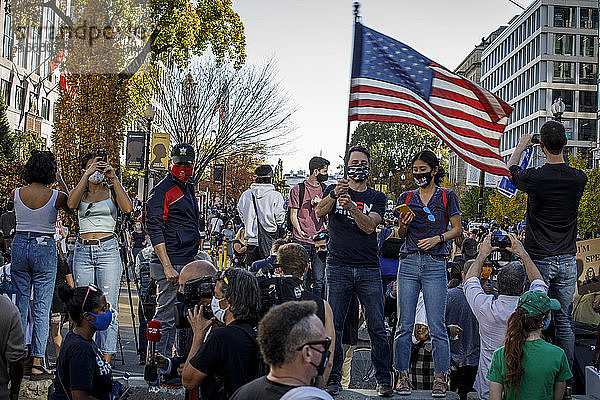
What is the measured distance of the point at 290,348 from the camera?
292cm

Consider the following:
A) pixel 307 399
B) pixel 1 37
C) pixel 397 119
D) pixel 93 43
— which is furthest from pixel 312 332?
pixel 1 37

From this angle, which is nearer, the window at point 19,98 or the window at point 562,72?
the window at point 19,98

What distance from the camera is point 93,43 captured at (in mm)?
22422

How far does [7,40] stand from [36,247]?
37.0 metres

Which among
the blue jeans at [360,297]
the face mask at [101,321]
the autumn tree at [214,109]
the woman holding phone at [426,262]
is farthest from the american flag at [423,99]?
the autumn tree at [214,109]

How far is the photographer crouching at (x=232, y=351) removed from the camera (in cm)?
392

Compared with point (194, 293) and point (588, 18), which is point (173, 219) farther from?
point (588, 18)

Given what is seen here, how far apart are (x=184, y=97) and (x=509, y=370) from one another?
24.7 metres

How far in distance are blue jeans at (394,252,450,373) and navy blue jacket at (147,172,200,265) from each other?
2037 mm

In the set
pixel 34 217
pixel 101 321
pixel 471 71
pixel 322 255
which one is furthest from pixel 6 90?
pixel 471 71

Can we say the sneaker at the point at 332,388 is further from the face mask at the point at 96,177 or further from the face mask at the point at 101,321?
the face mask at the point at 96,177

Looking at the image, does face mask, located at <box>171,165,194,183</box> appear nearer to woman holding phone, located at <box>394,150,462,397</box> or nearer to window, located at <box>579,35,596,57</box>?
woman holding phone, located at <box>394,150,462,397</box>

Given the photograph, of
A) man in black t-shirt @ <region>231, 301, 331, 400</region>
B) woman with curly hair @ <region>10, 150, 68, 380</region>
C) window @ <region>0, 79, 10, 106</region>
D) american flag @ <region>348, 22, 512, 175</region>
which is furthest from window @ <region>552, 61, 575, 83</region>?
man in black t-shirt @ <region>231, 301, 331, 400</region>

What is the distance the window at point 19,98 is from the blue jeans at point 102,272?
131ft
